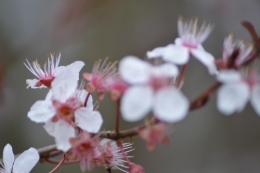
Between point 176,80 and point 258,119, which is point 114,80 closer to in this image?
point 176,80

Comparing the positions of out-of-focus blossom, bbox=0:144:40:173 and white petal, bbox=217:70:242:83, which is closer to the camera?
white petal, bbox=217:70:242:83

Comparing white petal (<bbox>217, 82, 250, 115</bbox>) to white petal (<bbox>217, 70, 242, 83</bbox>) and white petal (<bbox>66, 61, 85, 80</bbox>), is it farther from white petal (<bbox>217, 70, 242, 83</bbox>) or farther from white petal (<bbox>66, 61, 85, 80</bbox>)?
white petal (<bbox>66, 61, 85, 80</bbox>)

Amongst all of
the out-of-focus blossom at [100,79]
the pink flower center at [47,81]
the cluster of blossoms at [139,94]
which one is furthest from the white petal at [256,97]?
the pink flower center at [47,81]

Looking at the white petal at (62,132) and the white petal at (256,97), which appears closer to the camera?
the white petal at (256,97)

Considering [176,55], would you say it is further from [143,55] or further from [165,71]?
[143,55]

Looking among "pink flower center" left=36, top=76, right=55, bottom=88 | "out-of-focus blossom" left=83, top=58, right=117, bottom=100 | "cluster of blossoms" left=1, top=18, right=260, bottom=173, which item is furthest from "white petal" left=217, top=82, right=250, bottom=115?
"pink flower center" left=36, top=76, right=55, bottom=88

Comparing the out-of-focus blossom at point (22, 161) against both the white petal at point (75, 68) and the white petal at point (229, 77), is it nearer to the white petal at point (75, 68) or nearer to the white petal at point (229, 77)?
the white petal at point (75, 68)

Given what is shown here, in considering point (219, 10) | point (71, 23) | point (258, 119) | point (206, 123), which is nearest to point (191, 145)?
point (206, 123)
